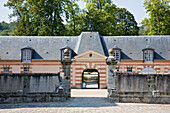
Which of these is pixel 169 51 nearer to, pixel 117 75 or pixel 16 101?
pixel 117 75

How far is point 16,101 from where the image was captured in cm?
1216

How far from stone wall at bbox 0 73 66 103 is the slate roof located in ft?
31.7

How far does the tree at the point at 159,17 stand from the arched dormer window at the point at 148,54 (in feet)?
30.3

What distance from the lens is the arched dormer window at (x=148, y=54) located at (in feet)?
74.8

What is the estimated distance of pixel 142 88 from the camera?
13195 millimetres

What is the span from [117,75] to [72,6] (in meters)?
22.7

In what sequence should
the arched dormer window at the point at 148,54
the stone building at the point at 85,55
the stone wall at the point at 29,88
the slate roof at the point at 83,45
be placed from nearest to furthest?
the stone wall at the point at 29,88, the stone building at the point at 85,55, the arched dormer window at the point at 148,54, the slate roof at the point at 83,45

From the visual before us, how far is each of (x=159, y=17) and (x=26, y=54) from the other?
18747 mm

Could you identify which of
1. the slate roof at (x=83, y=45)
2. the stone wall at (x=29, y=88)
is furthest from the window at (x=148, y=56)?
the stone wall at (x=29, y=88)

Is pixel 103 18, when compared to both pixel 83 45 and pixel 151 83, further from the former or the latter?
pixel 151 83

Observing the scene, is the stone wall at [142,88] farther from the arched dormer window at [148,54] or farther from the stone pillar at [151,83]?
the arched dormer window at [148,54]

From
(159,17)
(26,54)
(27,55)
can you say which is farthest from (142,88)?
(159,17)

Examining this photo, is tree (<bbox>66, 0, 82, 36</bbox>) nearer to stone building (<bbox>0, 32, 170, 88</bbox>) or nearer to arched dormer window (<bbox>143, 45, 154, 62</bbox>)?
stone building (<bbox>0, 32, 170, 88</bbox>)

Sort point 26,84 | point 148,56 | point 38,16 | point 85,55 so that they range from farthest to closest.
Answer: point 38,16, point 148,56, point 85,55, point 26,84
